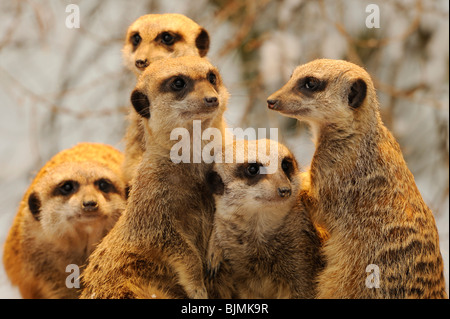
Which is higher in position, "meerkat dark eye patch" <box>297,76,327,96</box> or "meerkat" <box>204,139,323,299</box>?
"meerkat dark eye patch" <box>297,76,327,96</box>

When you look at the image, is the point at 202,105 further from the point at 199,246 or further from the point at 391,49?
the point at 391,49

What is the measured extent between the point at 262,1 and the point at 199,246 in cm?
303

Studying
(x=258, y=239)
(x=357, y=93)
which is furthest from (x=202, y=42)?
(x=258, y=239)

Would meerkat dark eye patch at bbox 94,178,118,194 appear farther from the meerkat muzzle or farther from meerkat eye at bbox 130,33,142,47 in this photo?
the meerkat muzzle

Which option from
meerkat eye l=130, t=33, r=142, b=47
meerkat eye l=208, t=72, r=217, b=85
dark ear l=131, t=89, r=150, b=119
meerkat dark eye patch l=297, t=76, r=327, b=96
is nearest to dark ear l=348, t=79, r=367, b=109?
meerkat dark eye patch l=297, t=76, r=327, b=96

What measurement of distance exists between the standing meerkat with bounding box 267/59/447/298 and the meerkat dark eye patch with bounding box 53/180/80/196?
3.51ft

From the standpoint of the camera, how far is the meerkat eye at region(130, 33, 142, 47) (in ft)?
10.8

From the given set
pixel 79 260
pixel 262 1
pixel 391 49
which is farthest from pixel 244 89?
pixel 79 260

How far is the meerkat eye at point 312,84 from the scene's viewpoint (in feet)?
8.25

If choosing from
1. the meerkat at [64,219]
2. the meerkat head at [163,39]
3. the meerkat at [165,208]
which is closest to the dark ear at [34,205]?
the meerkat at [64,219]

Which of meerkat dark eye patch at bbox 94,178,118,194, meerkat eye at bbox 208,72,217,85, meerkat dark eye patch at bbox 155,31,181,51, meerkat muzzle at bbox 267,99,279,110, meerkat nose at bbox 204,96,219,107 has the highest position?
meerkat dark eye patch at bbox 155,31,181,51

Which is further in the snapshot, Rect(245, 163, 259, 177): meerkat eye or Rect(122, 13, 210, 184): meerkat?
Rect(122, 13, 210, 184): meerkat

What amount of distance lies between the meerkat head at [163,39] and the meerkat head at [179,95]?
44cm

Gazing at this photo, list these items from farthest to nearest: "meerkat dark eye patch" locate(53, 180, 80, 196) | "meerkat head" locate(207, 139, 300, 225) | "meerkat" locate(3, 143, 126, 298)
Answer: "meerkat dark eye patch" locate(53, 180, 80, 196)
"meerkat" locate(3, 143, 126, 298)
"meerkat head" locate(207, 139, 300, 225)
